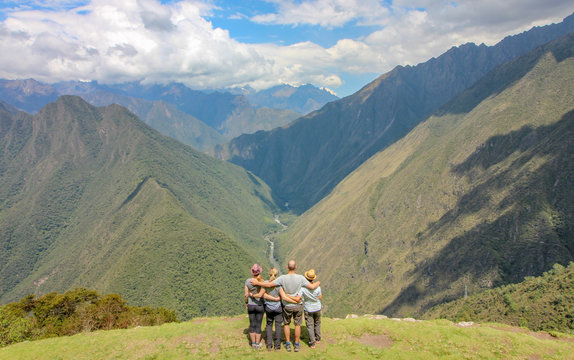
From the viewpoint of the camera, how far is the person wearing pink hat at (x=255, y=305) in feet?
82.4

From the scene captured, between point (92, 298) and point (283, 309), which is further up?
point (283, 309)

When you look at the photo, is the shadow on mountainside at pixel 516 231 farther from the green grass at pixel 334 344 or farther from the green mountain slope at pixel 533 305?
the green grass at pixel 334 344

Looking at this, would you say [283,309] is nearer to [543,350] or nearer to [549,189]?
[543,350]

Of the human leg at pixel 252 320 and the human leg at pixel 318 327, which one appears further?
the human leg at pixel 318 327

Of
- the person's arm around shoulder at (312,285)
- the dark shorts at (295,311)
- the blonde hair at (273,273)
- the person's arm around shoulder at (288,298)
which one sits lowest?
the dark shorts at (295,311)

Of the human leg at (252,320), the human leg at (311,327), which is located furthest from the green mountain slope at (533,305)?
the human leg at (252,320)

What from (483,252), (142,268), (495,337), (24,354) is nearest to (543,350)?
(495,337)

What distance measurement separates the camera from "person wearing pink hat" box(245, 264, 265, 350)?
2512 centimetres

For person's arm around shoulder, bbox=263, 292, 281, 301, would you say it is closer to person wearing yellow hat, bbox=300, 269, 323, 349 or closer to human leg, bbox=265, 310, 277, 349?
human leg, bbox=265, 310, 277, 349

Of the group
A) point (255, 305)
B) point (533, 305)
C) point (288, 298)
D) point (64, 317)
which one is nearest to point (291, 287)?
point (288, 298)

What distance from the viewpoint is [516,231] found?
155 m

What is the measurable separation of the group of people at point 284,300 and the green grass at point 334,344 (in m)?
1.46

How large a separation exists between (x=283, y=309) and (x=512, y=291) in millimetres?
109388

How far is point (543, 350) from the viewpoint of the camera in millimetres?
27359
